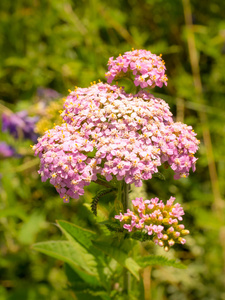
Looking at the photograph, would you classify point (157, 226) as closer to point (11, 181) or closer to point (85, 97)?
point (85, 97)

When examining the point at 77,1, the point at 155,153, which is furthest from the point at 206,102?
the point at 155,153

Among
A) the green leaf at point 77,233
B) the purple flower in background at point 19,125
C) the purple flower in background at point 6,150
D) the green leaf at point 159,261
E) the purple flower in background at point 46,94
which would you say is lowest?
the green leaf at point 159,261

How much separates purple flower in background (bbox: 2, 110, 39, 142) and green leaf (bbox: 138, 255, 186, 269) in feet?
6.48

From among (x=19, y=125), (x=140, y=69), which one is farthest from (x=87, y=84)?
(x=140, y=69)

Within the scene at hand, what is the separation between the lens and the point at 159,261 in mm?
1755

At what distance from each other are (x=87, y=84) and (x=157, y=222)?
1731 millimetres

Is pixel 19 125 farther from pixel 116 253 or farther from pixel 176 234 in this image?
pixel 176 234

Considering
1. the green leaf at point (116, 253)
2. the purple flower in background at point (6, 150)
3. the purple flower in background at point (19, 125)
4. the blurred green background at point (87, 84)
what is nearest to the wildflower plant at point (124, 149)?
the green leaf at point (116, 253)

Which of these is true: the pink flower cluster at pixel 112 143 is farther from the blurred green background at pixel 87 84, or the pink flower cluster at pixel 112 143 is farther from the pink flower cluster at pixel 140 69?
the blurred green background at pixel 87 84

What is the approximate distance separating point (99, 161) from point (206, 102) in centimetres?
269

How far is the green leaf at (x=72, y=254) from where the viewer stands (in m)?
1.91

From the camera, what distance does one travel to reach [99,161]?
1648 millimetres

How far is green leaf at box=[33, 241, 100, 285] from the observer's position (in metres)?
1.91

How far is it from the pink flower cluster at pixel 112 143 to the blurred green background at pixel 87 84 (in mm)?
1365
